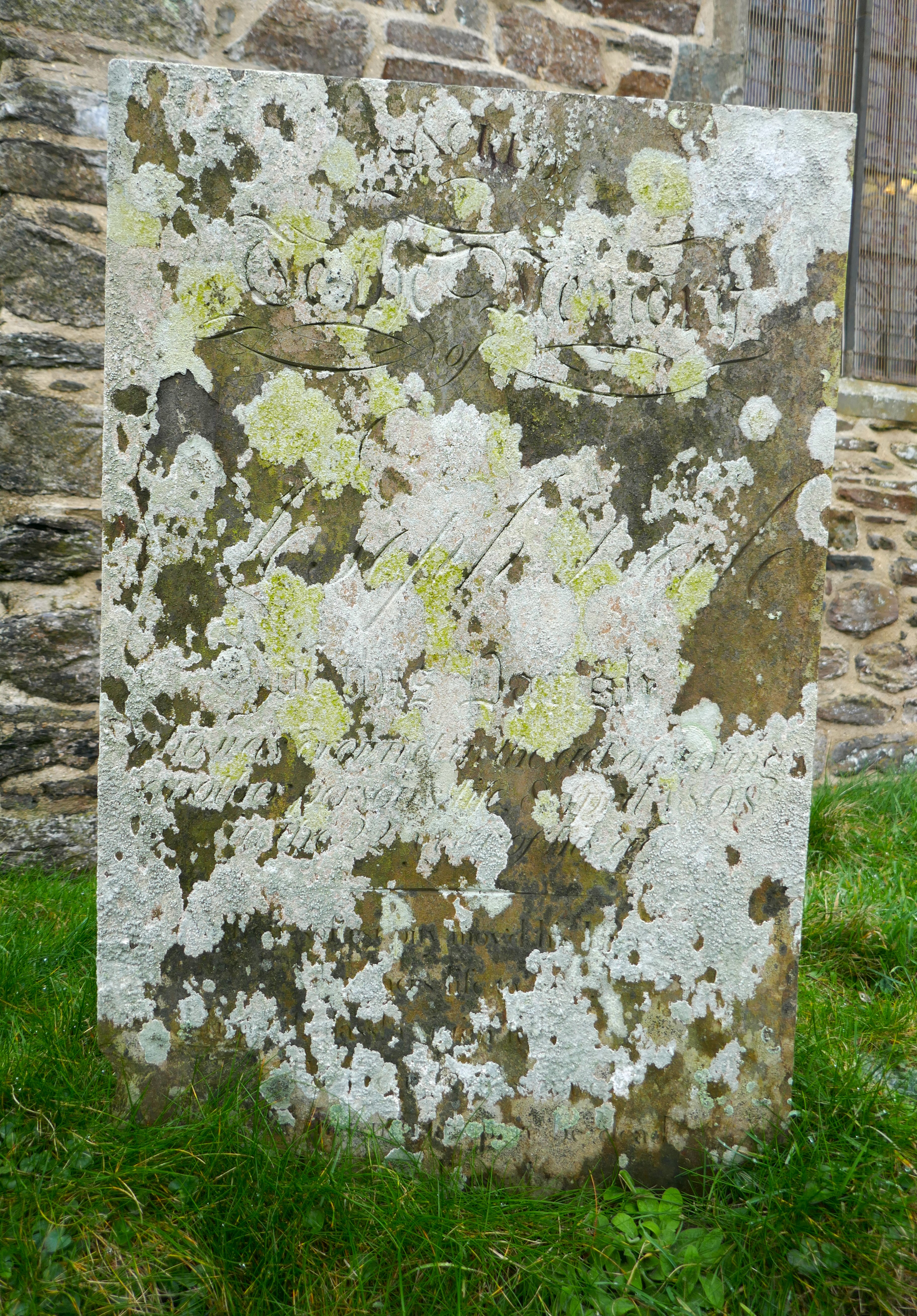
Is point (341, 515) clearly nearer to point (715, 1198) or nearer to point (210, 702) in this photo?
point (210, 702)

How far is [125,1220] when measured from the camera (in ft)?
5.06

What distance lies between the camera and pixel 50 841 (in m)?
3.13

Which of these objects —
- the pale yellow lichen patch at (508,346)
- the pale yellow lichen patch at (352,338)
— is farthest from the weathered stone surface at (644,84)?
the pale yellow lichen patch at (352,338)

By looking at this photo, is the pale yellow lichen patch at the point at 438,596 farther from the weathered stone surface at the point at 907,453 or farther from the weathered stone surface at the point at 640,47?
the weathered stone surface at the point at 907,453

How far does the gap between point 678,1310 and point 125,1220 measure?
93 cm

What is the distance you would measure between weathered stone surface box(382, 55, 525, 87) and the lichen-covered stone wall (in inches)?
2.8

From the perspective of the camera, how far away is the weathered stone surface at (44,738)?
3.11 metres

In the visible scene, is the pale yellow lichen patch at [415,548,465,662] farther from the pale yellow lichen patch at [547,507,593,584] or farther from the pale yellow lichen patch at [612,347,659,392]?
the pale yellow lichen patch at [612,347,659,392]

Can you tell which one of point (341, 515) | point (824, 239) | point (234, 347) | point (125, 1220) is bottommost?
point (125, 1220)

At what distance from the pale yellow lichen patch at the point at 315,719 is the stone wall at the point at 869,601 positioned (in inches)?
126

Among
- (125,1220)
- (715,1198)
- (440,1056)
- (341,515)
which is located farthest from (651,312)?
(125,1220)

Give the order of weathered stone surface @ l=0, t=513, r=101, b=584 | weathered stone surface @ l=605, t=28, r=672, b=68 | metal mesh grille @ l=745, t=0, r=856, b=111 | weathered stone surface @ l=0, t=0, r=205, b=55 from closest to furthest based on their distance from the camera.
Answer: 1. weathered stone surface @ l=0, t=0, r=205, b=55
2. weathered stone surface @ l=0, t=513, r=101, b=584
3. weathered stone surface @ l=605, t=28, r=672, b=68
4. metal mesh grille @ l=745, t=0, r=856, b=111

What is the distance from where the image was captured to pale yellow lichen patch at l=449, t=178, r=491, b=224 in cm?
178

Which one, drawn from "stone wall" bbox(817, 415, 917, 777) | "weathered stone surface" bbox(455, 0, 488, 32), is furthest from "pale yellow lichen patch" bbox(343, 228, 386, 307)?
"stone wall" bbox(817, 415, 917, 777)
